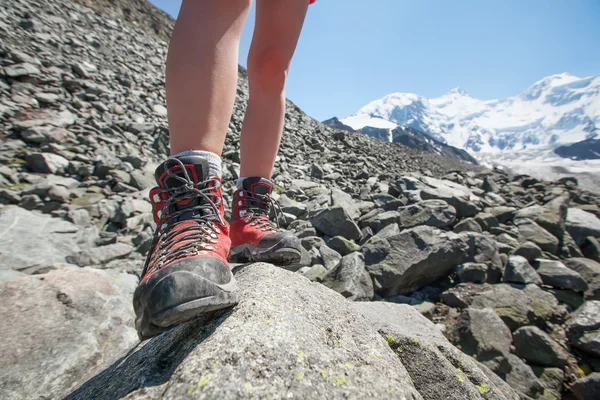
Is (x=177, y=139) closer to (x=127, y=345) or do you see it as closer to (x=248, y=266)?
(x=248, y=266)

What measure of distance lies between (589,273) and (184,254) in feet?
22.8

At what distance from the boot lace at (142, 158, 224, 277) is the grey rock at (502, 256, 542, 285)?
5.14m

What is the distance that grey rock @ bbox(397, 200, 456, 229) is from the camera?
5.93 meters

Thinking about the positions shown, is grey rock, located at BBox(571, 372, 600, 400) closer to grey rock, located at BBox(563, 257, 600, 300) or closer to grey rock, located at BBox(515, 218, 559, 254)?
grey rock, located at BBox(563, 257, 600, 300)

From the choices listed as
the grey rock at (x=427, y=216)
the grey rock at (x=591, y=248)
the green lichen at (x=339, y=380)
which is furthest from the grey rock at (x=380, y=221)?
the green lichen at (x=339, y=380)

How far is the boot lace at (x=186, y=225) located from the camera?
1286 mm

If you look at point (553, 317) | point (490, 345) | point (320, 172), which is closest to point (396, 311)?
point (490, 345)

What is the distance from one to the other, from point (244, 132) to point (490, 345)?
3.41m

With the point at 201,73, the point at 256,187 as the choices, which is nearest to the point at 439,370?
the point at 256,187

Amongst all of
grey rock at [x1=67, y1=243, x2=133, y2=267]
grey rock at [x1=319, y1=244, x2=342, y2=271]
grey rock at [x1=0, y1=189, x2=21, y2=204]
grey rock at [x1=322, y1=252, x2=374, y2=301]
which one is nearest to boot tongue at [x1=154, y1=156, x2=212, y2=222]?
grey rock at [x1=322, y1=252, x2=374, y2=301]

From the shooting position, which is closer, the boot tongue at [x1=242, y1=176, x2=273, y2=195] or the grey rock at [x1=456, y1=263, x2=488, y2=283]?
the boot tongue at [x1=242, y1=176, x2=273, y2=195]

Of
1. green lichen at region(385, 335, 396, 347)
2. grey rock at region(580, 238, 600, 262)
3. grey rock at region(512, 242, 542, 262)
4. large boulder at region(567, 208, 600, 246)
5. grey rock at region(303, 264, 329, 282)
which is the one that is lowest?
grey rock at region(303, 264, 329, 282)

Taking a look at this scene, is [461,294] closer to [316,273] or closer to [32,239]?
[316,273]

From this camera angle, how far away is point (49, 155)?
18.0ft
